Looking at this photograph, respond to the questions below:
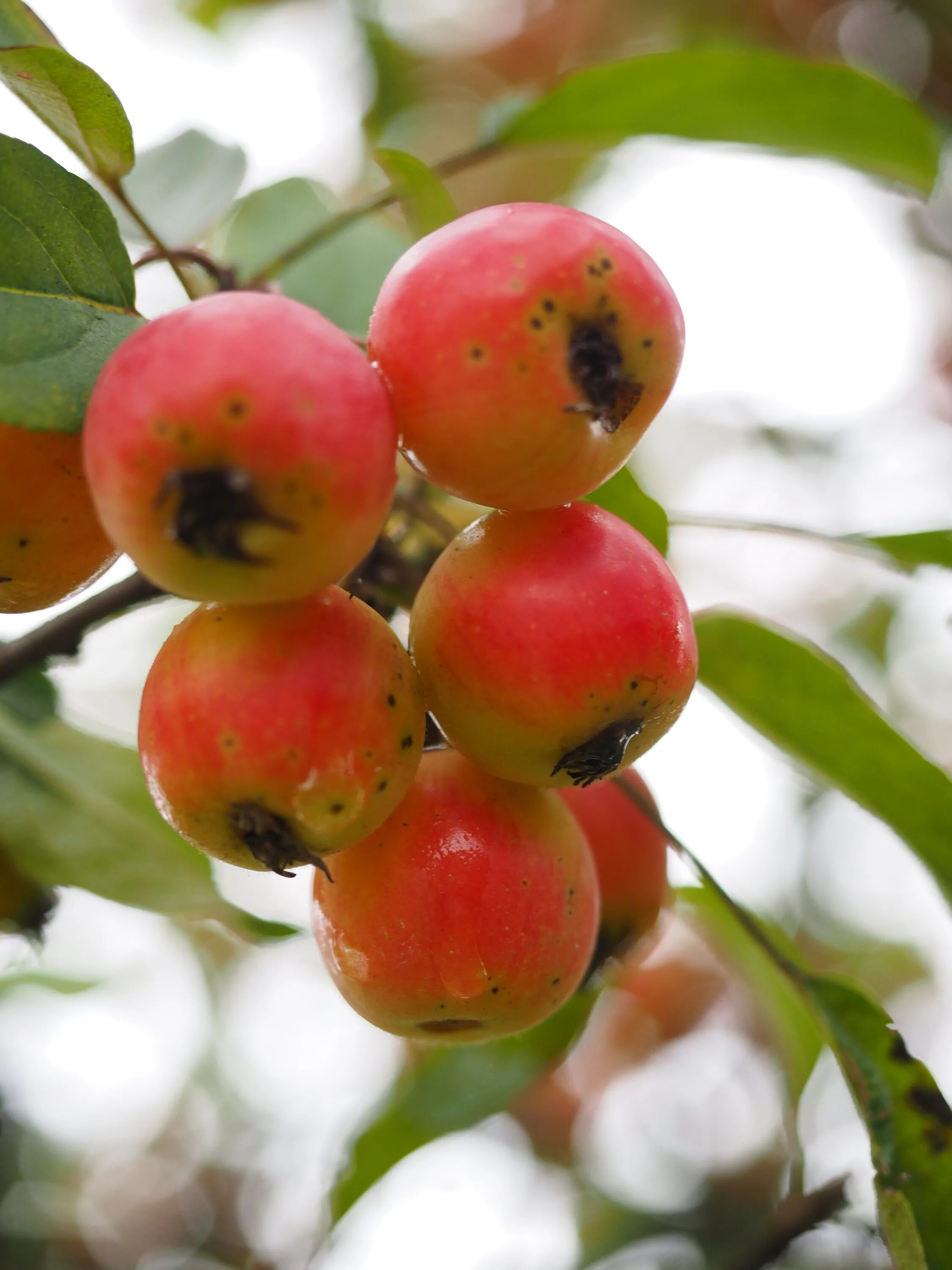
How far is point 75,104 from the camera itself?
3.09 feet

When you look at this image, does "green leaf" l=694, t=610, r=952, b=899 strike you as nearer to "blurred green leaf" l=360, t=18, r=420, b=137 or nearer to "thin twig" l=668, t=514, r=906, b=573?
"thin twig" l=668, t=514, r=906, b=573

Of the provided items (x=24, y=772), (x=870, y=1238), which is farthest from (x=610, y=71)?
(x=870, y=1238)

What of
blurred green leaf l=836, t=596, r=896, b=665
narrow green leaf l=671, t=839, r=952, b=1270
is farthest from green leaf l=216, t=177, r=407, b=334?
blurred green leaf l=836, t=596, r=896, b=665

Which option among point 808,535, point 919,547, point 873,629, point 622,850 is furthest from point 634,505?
point 873,629

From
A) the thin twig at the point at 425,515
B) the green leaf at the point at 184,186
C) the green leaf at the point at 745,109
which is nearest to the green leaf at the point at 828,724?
the thin twig at the point at 425,515

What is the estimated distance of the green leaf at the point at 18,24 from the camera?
0.98 m

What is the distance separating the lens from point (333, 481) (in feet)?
2.26

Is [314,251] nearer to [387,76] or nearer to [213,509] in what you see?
[213,509]

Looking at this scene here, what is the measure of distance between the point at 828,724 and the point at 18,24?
102 centimetres

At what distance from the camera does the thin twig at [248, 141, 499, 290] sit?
1.33 meters

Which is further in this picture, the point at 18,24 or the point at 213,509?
the point at 18,24

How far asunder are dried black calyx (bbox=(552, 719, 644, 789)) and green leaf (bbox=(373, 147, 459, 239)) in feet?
2.28

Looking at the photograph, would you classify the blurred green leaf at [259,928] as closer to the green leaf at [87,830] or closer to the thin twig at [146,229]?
the green leaf at [87,830]

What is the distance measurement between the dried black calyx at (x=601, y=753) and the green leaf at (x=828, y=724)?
14.7 inches
